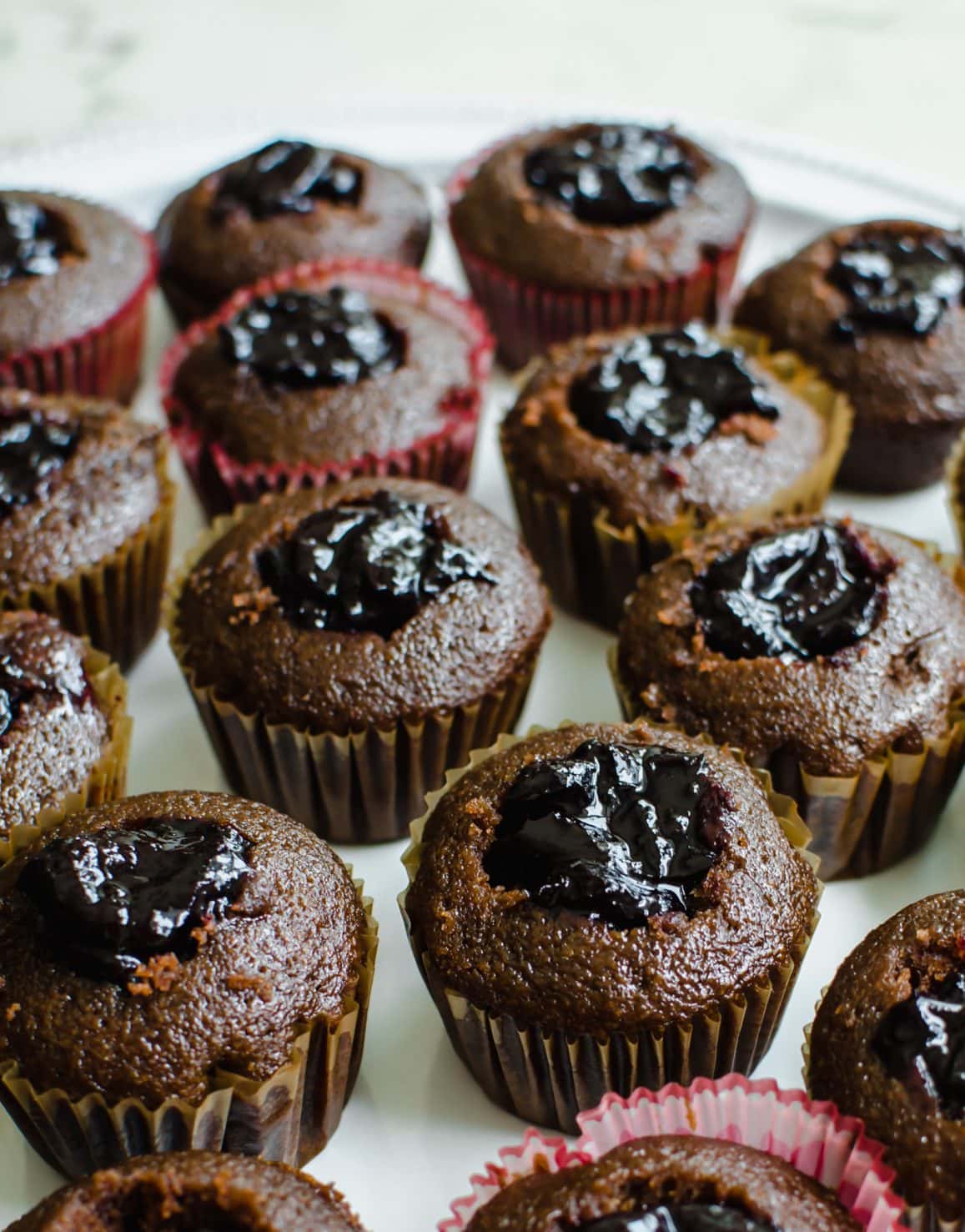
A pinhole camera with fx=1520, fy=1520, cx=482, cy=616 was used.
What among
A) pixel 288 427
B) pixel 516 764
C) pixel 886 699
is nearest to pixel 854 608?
pixel 886 699

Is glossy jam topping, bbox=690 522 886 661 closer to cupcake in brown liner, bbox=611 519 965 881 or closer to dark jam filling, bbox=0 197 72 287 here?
cupcake in brown liner, bbox=611 519 965 881

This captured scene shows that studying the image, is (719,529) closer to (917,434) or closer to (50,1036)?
(917,434)

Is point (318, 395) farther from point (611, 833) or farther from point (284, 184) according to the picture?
point (611, 833)

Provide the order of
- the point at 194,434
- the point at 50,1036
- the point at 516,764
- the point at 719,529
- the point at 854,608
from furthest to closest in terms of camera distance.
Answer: the point at 194,434
the point at 719,529
the point at 854,608
the point at 516,764
the point at 50,1036

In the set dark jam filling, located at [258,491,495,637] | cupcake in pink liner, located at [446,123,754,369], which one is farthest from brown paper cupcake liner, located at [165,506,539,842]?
cupcake in pink liner, located at [446,123,754,369]

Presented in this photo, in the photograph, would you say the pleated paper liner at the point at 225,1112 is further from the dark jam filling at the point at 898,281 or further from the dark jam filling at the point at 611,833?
the dark jam filling at the point at 898,281

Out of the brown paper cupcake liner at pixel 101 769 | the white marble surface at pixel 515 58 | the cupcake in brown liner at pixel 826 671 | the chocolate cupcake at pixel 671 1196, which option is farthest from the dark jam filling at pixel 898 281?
the chocolate cupcake at pixel 671 1196
